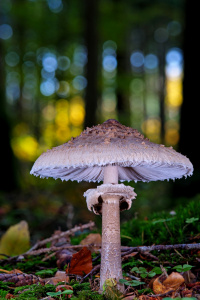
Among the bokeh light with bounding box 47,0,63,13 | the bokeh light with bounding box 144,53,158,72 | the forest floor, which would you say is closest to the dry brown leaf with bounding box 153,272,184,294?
the forest floor

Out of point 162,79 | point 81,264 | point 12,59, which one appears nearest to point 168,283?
point 81,264

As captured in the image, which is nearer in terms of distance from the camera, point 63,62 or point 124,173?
point 124,173

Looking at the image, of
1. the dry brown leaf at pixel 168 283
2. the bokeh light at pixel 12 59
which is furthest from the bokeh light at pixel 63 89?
the dry brown leaf at pixel 168 283

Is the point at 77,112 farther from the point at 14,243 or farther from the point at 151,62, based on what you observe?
the point at 14,243

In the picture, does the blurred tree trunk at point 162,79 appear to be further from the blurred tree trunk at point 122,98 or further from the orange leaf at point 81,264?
the orange leaf at point 81,264

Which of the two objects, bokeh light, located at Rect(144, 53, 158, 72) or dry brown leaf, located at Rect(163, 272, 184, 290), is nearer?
dry brown leaf, located at Rect(163, 272, 184, 290)

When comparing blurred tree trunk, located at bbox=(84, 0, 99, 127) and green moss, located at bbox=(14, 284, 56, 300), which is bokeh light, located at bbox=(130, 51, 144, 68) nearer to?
blurred tree trunk, located at bbox=(84, 0, 99, 127)
